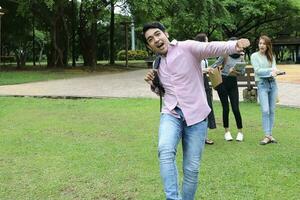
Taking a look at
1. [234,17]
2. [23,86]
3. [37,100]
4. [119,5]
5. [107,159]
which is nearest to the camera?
[107,159]

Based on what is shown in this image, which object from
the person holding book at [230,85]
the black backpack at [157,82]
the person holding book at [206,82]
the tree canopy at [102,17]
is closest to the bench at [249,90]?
the person holding book at [230,85]

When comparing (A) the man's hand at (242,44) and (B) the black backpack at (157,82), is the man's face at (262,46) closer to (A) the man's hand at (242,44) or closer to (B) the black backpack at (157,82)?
(B) the black backpack at (157,82)

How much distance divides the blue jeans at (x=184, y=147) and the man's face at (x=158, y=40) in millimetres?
512

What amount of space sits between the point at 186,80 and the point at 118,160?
282cm

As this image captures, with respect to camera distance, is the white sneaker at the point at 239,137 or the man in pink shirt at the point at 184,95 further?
the white sneaker at the point at 239,137

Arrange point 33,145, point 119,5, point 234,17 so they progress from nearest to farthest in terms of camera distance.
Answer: point 33,145
point 119,5
point 234,17

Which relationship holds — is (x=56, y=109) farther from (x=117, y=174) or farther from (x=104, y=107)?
(x=117, y=174)

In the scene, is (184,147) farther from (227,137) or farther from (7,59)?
(7,59)

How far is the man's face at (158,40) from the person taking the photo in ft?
14.0

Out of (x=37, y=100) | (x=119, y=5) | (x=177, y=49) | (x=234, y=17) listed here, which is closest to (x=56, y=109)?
(x=37, y=100)

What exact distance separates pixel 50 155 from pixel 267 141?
3273mm

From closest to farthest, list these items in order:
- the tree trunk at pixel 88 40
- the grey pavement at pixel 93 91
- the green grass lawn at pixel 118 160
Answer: the green grass lawn at pixel 118 160 < the grey pavement at pixel 93 91 < the tree trunk at pixel 88 40

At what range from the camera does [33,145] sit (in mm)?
7906

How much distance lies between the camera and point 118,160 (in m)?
6.80
